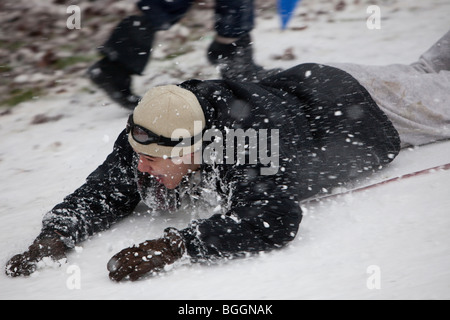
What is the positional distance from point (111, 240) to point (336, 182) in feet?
3.32

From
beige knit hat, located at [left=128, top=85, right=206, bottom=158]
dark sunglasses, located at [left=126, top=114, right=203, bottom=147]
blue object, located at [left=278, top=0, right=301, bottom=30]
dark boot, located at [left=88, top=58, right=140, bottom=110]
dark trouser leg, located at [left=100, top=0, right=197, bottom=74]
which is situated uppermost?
beige knit hat, located at [left=128, top=85, right=206, bottom=158]

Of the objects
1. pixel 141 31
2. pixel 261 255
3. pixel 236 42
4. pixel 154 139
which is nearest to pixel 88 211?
pixel 154 139

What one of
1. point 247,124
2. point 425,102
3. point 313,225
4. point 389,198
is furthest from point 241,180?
point 425,102

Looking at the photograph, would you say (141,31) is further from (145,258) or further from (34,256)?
(145,258)

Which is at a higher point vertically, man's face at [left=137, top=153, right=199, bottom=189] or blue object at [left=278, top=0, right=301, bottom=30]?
man's face at [left=137, top=153, right=199, bottom=189]

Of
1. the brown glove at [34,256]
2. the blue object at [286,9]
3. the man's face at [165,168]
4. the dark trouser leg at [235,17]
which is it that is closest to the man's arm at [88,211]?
the brown glove at [34,256]

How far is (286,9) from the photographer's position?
21.5 ft

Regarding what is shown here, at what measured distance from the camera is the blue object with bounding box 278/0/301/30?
6194 mm

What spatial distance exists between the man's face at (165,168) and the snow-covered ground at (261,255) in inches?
9.7

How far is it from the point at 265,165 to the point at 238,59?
208 centimetres

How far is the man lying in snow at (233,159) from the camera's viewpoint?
2119mm

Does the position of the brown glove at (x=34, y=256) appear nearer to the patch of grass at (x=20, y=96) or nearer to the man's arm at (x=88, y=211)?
the man's arm at (x=88, y=211)

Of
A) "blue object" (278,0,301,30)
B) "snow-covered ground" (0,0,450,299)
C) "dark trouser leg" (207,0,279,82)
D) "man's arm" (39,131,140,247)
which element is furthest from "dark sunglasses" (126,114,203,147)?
"blue object" (278,0,301,30)

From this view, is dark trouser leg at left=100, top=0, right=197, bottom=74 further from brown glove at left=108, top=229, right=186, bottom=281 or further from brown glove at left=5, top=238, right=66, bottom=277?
brown glove at left=108, top=229, right=186, bottom=281
